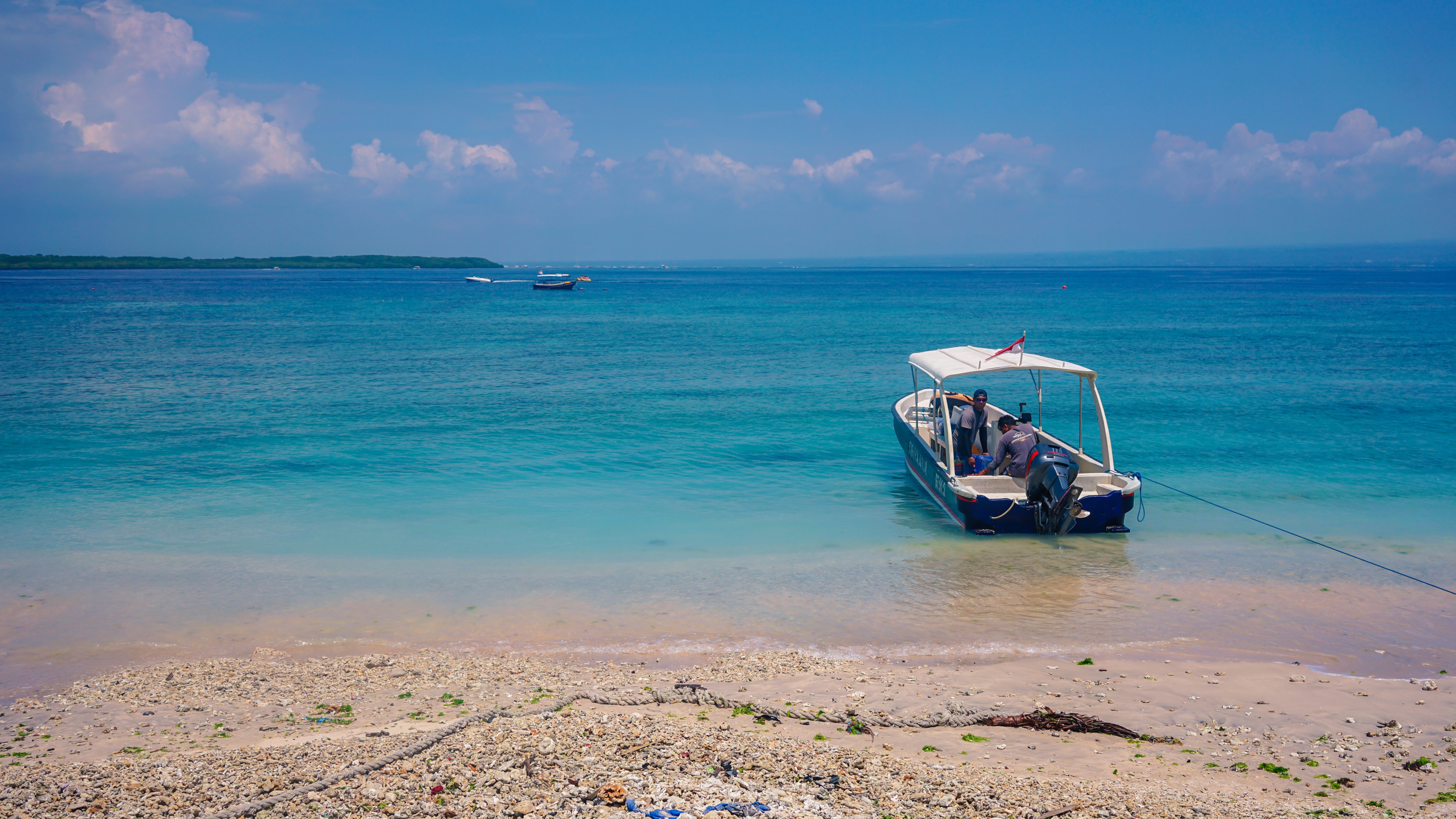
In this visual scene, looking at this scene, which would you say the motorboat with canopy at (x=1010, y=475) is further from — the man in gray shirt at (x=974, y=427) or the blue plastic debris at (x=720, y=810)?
the blue plastic debris at (x=720, y=810)

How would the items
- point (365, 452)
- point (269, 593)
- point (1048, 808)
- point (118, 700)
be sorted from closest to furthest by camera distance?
point (1048, 808) < point (118, 700) < point (269, 593) < point (365, 452)

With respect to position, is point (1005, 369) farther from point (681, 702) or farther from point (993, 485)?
point (681, 702)

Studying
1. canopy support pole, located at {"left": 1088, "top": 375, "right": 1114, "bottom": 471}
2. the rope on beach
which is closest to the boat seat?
canopy support pole, located at {"left": 1088, "top": 375, "right": 1114, "bottom": 471}

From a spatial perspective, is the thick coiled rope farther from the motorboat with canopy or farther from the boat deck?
the boat deck

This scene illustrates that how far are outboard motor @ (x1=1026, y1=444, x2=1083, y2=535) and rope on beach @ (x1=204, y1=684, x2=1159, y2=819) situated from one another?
5.67 meters

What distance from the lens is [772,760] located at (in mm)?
5559

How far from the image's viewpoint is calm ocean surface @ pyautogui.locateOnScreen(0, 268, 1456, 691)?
9.26 metres

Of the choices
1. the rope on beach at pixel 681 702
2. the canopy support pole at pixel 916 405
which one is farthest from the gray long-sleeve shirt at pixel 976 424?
the rope on beach at pixel 681 702

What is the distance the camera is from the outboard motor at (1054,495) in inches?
463

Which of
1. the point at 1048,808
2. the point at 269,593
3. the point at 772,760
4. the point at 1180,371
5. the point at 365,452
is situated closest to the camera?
the point at 1048,808

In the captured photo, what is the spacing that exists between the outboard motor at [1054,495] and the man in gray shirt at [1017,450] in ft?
2.27

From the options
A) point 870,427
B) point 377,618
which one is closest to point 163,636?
point 377,618

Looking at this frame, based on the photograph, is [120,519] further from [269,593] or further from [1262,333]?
[1262,333]

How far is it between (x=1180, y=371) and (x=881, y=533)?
23406mm
